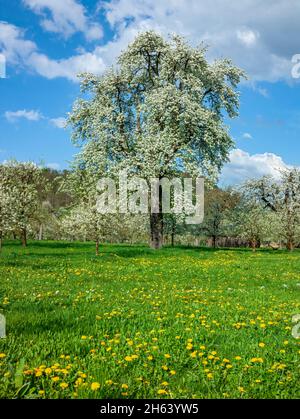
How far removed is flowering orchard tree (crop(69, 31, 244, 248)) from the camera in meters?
35.4

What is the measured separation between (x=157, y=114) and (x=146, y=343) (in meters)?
30.6

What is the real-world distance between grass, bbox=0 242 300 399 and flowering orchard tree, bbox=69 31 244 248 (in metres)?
22.7

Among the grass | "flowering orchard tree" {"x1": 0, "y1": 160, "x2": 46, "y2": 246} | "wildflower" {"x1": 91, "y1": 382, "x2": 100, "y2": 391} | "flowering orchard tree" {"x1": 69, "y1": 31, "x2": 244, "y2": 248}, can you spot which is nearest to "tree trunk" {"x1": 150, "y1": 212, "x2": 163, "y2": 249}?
"flowering orchard tree" {"x1": 69, "y1": 31, "x2": 244, "y2": 248}

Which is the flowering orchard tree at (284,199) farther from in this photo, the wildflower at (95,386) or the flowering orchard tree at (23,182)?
the wildflower at (95,386)

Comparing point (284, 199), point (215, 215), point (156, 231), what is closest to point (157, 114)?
point (156, 231)

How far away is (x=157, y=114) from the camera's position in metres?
35.8

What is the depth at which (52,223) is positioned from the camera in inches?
3452

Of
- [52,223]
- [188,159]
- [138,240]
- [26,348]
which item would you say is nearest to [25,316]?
[26,348]

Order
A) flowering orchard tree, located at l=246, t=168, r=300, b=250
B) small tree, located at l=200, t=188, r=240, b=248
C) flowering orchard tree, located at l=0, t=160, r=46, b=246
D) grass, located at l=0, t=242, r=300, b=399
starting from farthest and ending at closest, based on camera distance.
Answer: small tree, located at l=200, t=188, r=240, b=248 → flowering orchard tree, located at l=246, t=168, r=300, b=250 → flowering orchard tree, located at l=0, t=160, r=46, b=246 → grass, located at l=0, t=242, r=300, b=399

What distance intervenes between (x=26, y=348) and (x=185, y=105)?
103ft

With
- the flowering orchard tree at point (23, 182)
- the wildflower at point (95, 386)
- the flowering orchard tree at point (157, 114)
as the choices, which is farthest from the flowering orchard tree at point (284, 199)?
the wildflower at point (95, 386)

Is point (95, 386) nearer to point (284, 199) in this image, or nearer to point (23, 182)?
point (23, 182)

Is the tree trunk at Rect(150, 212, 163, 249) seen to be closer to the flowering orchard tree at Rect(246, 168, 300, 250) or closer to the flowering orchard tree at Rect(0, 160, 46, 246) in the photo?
the flowering orchard tree at Rect(0, 160, 46, 246)
